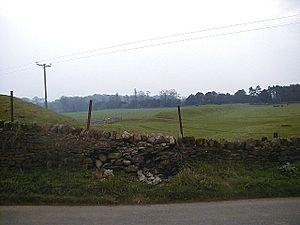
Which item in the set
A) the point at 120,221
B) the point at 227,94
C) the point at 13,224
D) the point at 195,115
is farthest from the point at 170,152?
the point at 227,94

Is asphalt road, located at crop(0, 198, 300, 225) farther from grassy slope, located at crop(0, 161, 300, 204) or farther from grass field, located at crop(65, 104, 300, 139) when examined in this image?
grass field, located at crop(65, 104, 300, 139)

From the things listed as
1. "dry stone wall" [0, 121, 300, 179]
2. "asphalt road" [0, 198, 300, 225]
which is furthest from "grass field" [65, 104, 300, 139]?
"asphalt road" [0, 198, 300, 225]

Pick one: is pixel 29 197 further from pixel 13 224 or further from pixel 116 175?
pixel 116 175

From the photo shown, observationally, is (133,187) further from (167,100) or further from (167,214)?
(167,100)

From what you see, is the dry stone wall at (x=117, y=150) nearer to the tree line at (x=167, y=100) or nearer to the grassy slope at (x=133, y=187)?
the grassy slope at (x=133, y=187)

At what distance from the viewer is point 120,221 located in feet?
21.0

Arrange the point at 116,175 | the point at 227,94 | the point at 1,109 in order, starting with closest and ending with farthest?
the point at 116,175, the point at 1,109, the point at 227,94

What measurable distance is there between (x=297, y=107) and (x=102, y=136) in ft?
46.8

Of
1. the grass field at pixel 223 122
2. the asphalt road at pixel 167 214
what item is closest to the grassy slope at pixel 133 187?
the asphalt road at pixel 167 214

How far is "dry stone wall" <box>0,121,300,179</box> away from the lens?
9.21m

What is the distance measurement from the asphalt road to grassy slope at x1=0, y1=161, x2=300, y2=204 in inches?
15.3

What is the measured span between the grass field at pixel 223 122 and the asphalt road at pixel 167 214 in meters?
8.39

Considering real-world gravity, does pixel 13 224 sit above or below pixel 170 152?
below

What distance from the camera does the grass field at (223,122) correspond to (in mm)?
19156
